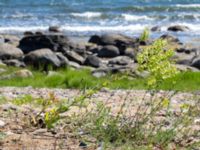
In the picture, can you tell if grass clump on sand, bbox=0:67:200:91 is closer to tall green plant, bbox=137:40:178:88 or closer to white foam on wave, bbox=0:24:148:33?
tall green plant, bbox=137:40:178:88

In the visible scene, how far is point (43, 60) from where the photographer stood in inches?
690

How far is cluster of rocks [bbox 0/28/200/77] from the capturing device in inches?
701

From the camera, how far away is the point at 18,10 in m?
41.0

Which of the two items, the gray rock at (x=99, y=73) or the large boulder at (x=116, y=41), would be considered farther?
the large boulder at (x=116, y=41)

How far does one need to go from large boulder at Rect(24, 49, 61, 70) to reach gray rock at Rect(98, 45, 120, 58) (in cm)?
522

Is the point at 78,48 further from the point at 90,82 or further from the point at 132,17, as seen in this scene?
the point at 132,17

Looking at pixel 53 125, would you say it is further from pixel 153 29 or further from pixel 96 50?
pixel 153 29

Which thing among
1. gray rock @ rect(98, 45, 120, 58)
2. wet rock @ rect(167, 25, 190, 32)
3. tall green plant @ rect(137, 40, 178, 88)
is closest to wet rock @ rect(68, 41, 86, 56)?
gray rock @ rect(98, 45, 120, 58)

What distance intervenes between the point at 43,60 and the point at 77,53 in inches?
195

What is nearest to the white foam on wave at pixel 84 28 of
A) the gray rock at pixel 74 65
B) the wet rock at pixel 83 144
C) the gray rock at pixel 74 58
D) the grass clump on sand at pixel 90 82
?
the gray rock at pixel 74 58

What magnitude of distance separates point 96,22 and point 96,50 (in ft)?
39.4

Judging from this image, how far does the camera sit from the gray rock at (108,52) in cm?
2348

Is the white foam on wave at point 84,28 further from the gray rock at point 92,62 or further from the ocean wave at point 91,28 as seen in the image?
the gray rock at point 92,62

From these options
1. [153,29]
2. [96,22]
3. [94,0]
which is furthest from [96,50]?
[94,0]
